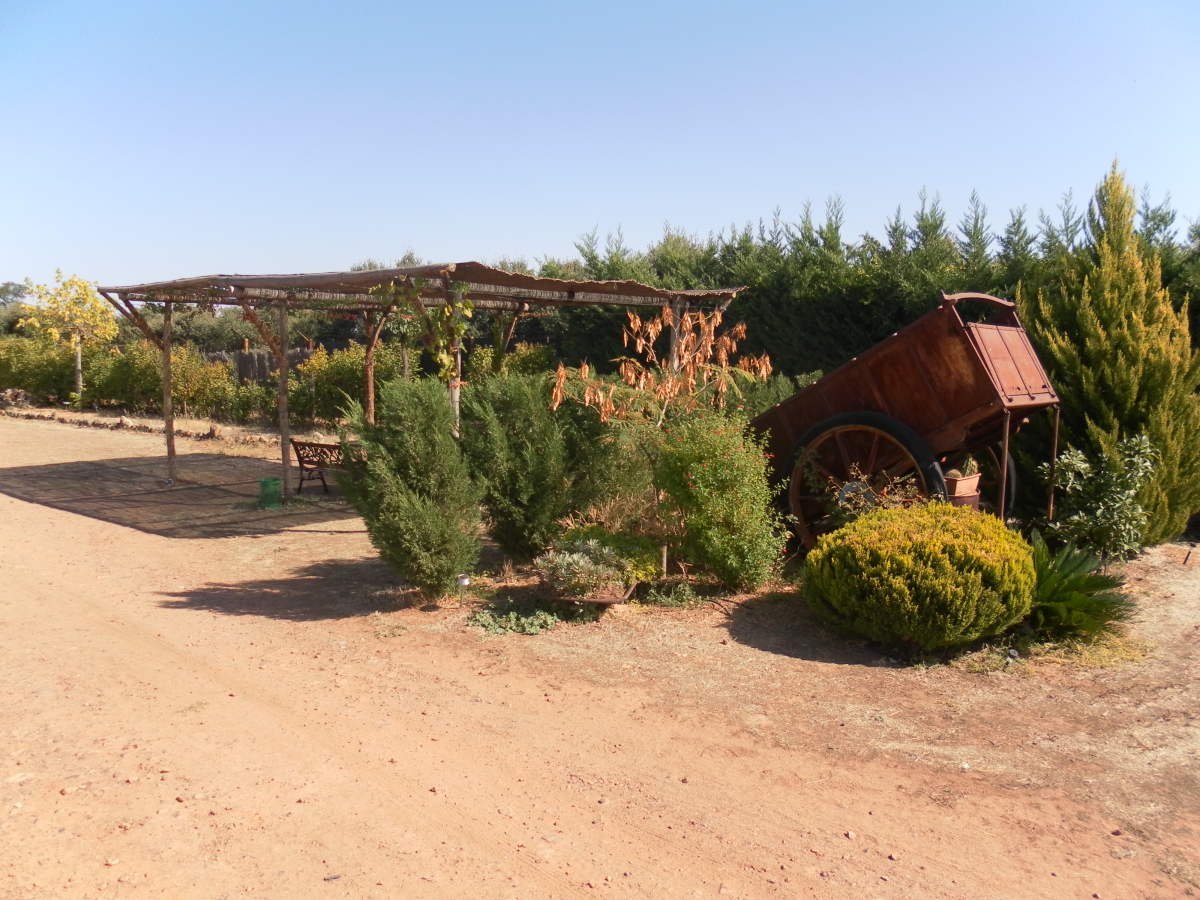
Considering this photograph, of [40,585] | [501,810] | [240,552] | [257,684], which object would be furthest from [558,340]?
[501,810]

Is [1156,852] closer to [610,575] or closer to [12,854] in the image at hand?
[610,575]

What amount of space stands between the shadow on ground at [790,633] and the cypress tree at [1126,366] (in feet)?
10.4

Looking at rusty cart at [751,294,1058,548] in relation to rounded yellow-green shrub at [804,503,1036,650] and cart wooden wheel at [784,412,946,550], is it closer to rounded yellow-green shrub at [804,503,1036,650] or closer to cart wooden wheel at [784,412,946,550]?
cart wooden wheel at [784,412,946,550]

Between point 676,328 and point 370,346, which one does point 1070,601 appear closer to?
point 676,328

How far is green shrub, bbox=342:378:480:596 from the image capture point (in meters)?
6.82

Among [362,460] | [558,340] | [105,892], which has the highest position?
[558,340]

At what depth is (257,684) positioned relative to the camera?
5.60 meters

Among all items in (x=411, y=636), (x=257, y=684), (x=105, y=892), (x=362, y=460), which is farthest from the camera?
(x=362, y=460)

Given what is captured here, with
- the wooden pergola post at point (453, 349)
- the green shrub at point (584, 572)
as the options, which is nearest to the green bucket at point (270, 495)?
the wooden pergola post at point (453, 349)

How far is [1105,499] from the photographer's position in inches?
297

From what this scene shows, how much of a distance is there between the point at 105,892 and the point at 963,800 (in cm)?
353

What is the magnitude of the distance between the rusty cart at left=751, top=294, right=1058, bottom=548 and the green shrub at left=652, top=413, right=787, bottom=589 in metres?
0.79

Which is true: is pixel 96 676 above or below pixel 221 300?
below

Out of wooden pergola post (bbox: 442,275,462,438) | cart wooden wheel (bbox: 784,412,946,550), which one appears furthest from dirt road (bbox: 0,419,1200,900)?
wooden pergola post (bbox: 442,275,462,438)
